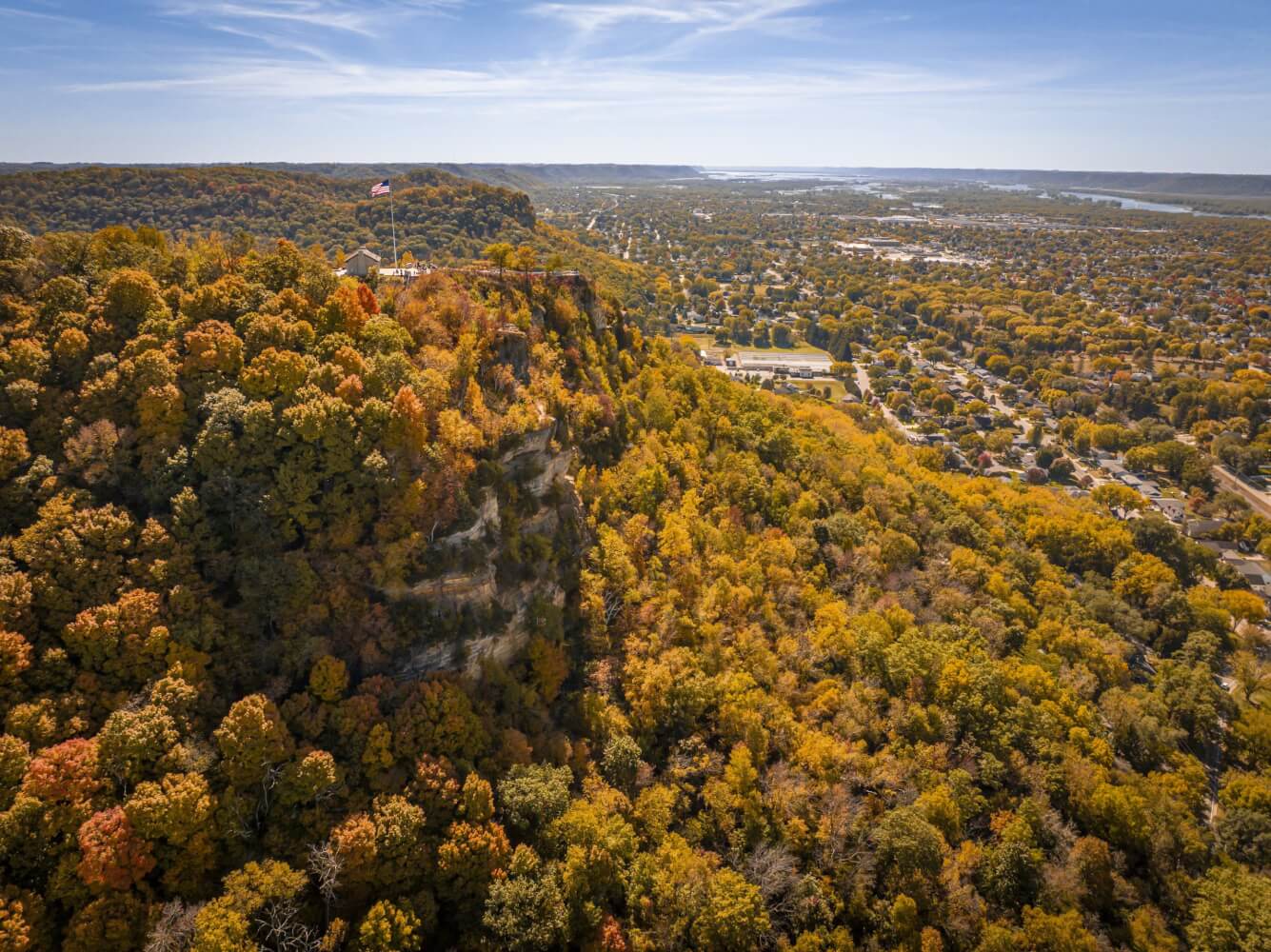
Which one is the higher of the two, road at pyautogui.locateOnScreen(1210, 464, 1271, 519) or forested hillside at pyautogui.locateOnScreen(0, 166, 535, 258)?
forested hillside at pyautogui.locateOnScreen(0, 166, 535, 258)

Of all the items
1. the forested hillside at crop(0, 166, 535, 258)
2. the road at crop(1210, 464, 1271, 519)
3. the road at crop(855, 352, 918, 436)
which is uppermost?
the forested hillside at crop(0, 166, 535, 258)

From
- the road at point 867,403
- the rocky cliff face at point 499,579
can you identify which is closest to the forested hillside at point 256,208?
the road at point 867,403

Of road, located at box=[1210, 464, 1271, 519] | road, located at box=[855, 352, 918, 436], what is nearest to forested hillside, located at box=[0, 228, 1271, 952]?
road, located at box=[1210, 464, 1271, 519]

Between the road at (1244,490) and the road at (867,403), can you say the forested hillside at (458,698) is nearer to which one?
the road at (1244,490)

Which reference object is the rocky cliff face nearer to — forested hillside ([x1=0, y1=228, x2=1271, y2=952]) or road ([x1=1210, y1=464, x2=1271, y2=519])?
forested hillside ([x1=0, y1=228, x2=1271, y2=952])

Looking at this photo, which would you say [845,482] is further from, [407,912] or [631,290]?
[631,290]

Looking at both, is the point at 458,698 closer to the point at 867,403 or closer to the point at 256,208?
the point at 867,403

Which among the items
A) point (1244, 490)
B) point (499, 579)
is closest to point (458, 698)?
point (499, 579)

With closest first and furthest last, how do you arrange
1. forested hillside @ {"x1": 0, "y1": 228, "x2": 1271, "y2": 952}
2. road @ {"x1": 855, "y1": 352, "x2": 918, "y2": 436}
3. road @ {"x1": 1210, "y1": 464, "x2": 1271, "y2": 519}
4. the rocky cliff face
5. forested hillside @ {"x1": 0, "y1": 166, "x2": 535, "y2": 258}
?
forested hillside @ {"x1": 0, "y1": 228, "x2": 1271, "y2": 952}
the rocky cliff face
road @ {"x1": 1210, "y1": 464, "x2": 1271, "y2": 519}
forested hillside @ {"x1": 0, "y1": 166, "x2": 535, "y2": 258}
road @ {"x1": 855, "y1": 352, "x2": 918, "y2": 436}

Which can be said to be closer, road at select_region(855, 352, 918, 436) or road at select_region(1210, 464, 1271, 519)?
road at select_region(1210, 464, 1271, 519)
